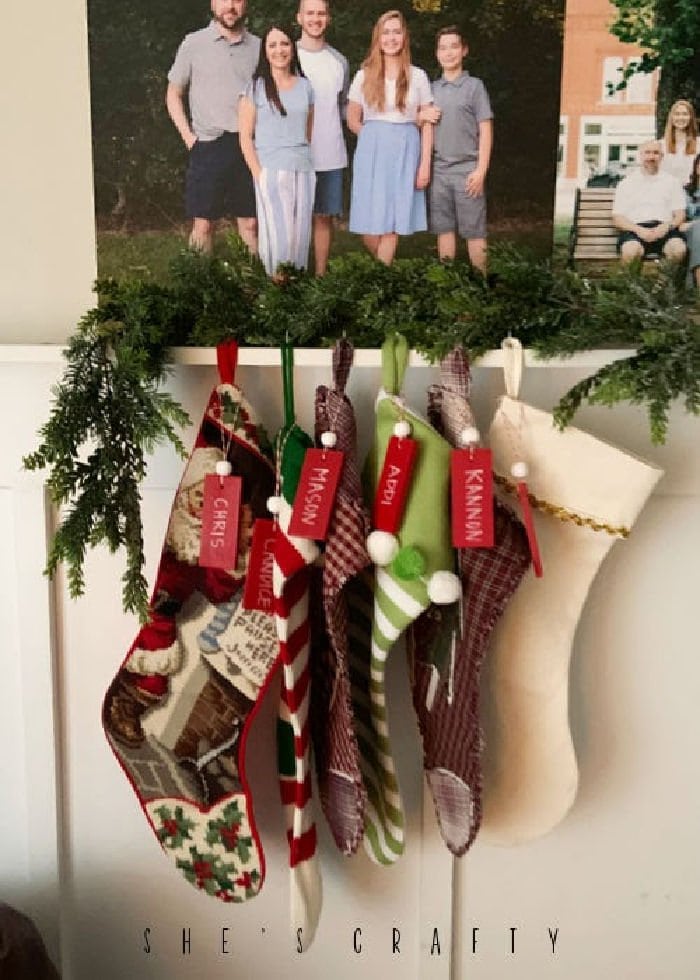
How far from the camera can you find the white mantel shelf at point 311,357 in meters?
0.99

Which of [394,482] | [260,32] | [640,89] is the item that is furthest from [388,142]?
[394,482]

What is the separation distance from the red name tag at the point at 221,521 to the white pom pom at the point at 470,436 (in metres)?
0.26

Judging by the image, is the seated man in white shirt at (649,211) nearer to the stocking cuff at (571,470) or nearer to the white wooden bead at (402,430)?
the stocking cuff at (571,470)

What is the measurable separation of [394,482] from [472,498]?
0.09 metres

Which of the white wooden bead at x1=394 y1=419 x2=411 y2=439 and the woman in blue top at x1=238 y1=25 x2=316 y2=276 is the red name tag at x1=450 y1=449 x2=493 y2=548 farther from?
the woman in blue top at x1=238 y1=25 x2=316 y2=276

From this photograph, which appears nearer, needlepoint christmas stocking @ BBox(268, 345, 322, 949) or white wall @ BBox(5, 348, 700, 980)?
needlepoint christmas stocking @ BBox(268, 345, 322, 949)

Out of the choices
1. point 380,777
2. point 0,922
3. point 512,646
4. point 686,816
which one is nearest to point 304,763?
point 380,777

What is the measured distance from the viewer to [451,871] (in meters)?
1.19

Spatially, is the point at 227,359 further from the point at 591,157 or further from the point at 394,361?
the point at 591,157

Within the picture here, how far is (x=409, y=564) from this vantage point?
940 mm

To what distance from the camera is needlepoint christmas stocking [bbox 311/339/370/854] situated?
37.6 inches

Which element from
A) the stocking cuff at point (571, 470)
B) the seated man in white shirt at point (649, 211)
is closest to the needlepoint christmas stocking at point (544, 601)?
the stocking cuff at point (571, 470)

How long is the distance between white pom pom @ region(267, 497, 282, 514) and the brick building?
483 millimetres

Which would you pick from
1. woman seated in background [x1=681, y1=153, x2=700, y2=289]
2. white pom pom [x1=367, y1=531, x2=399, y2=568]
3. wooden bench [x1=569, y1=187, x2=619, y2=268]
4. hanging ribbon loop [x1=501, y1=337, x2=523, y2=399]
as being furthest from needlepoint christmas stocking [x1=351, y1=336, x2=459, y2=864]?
woman seated in background [x1=681, y1=153, x2=700, y2=289]
